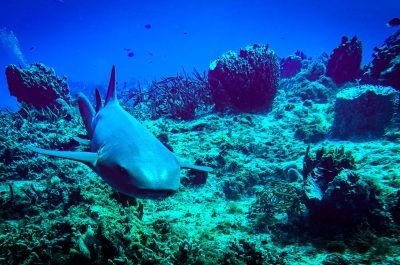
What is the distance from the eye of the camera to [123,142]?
97.4 inches

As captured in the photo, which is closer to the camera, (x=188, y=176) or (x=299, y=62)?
(x=188, y=176)

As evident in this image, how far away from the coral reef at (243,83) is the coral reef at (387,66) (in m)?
3.24

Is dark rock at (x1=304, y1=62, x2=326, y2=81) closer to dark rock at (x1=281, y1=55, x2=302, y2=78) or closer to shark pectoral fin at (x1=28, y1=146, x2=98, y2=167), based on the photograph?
dark rock at (x1=281, y1=55, x2=302, y2=78)

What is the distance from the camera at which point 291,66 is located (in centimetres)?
2016

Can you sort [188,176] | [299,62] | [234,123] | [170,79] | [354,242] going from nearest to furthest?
[354,242] → [188,176] → [234,123] → [170,79] → [299,62]

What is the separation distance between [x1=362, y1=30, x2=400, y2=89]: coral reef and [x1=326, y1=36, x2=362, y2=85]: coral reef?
3.97 feet

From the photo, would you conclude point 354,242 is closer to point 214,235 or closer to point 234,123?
point 214,235

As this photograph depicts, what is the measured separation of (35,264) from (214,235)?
2.09 m

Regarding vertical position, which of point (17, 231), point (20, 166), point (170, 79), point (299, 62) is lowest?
point (17, 231)

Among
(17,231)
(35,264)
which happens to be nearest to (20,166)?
(17,231)

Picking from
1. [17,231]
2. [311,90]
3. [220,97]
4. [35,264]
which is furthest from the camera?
[311,90]

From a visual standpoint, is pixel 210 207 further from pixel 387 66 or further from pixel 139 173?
pixel 387 66

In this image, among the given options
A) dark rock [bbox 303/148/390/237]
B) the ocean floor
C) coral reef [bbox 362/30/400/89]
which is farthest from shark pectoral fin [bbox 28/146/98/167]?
coral reef [bbox 362/30/400/89]

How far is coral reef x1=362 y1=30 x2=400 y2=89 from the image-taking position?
832 centimetres
